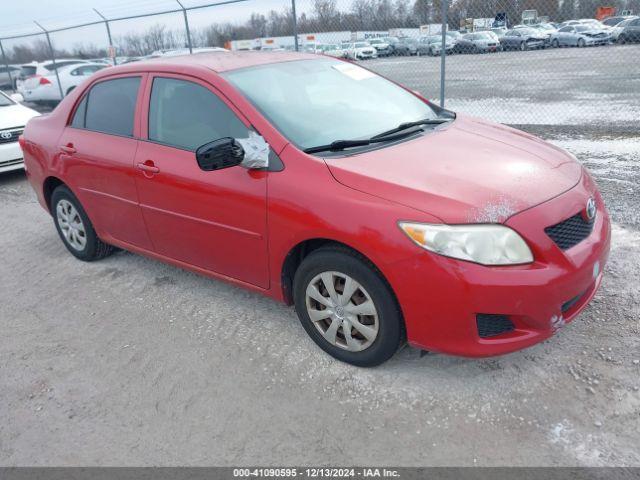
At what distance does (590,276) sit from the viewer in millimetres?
2723

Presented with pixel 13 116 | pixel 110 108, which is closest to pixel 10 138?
pixel 13 116

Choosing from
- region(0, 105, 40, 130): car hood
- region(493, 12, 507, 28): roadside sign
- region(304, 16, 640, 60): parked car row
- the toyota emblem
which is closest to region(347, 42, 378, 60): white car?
region(304, 16, 640, 60): parked car row

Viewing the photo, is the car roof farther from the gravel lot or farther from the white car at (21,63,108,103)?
the white car at (21,63,108,103)

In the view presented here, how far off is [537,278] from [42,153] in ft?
13.9

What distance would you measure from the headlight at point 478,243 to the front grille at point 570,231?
210 mm

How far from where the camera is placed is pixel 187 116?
140 inches

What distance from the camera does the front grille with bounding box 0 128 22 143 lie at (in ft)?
25.5

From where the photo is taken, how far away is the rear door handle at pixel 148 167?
3.60 metres

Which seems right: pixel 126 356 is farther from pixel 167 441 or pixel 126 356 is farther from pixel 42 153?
pixel 42 153

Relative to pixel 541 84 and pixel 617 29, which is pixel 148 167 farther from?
pixel 617 29

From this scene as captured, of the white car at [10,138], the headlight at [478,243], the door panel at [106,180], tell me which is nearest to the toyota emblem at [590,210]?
the headlight at [478,243]

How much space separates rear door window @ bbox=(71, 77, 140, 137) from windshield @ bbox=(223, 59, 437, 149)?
95cm

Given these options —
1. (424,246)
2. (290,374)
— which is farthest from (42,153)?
(424,246)

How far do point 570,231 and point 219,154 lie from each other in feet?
6.28
